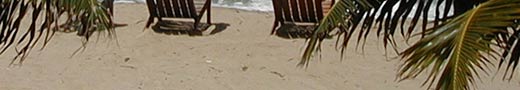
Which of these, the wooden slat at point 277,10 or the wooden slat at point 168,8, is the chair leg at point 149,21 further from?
the wooden slat at point 277,10

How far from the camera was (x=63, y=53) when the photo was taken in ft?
22.4

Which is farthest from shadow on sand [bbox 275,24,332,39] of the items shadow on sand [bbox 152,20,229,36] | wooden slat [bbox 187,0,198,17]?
wooden slat [bbox 187,0,198,17]

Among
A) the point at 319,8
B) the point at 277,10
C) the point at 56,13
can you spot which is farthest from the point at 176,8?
the point at 56,13

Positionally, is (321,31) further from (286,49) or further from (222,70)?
(286,49)

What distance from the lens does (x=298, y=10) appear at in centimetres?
721

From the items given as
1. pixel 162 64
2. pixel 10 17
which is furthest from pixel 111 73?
pixel 10 17

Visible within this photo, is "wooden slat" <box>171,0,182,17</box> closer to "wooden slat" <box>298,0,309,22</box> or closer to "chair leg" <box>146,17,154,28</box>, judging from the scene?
"chair leg" <box>146,17,154,28</box>

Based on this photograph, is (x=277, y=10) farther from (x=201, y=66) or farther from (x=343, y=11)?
(x=343, y=11)

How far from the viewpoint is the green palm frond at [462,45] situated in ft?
7.73

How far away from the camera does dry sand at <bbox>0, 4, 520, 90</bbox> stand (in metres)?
6.00

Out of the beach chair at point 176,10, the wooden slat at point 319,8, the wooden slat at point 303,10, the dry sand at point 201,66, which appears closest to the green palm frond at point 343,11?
the dry sand at point 201,66

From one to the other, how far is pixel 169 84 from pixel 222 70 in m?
0.44

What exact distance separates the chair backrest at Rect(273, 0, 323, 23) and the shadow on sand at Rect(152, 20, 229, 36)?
54 centimetres

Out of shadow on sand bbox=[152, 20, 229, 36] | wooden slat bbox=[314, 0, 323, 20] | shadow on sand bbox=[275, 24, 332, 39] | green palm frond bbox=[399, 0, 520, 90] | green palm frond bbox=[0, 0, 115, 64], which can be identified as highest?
green palm frond bbox=[399, 0, 520, 90]
